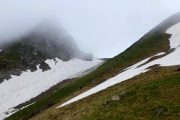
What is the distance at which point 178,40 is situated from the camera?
11625 cm

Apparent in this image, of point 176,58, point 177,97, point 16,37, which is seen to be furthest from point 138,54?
point 16,37

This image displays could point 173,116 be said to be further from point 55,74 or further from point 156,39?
point 55,74

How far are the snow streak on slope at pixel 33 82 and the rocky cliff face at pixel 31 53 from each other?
4.21m

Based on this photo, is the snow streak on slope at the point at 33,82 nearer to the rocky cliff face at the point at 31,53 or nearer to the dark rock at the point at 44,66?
the dark rock at the point at 44,66

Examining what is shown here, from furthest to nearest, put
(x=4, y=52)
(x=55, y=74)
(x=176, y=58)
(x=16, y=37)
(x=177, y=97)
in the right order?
(x=16, y=37) < (x=4, y=52) < (x=55, y=74) < (x=176, y=58) < (x=177, y=97)

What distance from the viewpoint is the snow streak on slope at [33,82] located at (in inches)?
5113

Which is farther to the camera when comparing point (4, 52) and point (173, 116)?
point (4, 52)

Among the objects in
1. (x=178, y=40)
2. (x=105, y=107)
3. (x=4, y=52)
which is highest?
(x=4, y=52)

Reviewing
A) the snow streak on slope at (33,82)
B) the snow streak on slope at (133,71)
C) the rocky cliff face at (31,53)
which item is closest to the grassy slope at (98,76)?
the snow streak on slope at (133,71)

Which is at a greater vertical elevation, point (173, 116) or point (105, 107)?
point (105, 107)

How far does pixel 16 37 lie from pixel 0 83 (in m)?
54.7

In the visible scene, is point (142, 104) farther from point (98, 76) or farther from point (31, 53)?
point (31, 53)

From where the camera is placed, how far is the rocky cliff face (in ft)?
535

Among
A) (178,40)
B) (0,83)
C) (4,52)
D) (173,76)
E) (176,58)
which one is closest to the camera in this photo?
(173,76)
